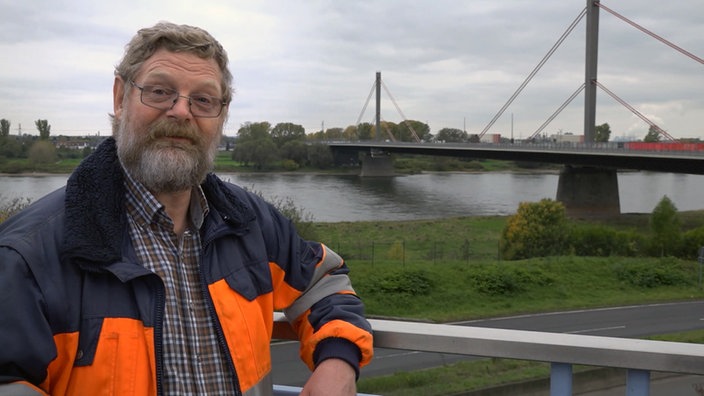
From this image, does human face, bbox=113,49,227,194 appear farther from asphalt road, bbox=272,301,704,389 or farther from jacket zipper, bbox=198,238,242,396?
asphalt road, bbox=272,301,704,389

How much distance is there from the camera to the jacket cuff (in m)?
1.37

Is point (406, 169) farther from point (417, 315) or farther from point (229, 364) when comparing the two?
point (229, 364)

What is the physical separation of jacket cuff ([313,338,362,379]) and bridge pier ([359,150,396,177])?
1789 inches

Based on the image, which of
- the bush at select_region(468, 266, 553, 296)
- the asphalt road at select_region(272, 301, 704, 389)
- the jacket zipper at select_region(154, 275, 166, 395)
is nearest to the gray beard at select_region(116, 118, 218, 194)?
the jacket zipper at select_region(154, 275, 166, 395)

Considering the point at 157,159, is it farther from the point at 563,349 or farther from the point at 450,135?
the point at 450,135

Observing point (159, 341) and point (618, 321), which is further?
point (618, 321)

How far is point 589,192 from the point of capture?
28828 millimetres

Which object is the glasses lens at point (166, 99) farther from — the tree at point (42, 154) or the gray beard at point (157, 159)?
the tree at point (42, 154)

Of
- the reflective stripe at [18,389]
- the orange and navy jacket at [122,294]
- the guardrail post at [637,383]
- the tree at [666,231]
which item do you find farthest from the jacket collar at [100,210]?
the tree at [666,231]

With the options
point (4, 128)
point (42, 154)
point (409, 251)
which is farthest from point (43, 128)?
point (409, 251)

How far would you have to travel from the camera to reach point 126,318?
3.73ft

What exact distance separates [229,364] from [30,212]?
1.48 ft

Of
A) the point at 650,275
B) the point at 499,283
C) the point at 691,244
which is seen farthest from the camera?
the point at 691,244

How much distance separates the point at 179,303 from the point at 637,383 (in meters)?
0.94
